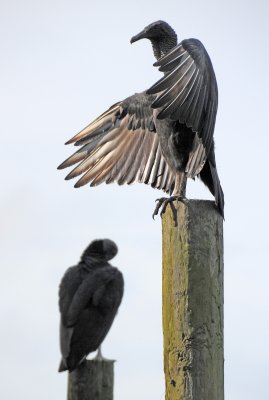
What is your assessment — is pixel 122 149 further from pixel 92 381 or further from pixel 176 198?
pixel 92 381

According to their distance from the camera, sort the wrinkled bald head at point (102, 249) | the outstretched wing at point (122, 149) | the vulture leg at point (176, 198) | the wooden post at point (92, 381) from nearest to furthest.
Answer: the wooden post at point (92, 381) → the vulture leg at point (176, 198) → the wrinkled bald head at point (102, 249) → the outstretched wing at point (122, 149)

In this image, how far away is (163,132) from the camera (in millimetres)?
6910

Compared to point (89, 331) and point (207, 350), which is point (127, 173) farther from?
point (207, 350)

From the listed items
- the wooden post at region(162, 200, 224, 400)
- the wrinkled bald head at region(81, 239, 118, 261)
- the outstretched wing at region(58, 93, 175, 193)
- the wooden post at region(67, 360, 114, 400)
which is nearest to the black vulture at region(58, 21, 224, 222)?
the outstretched wing at region(58, 93, 175, 193)

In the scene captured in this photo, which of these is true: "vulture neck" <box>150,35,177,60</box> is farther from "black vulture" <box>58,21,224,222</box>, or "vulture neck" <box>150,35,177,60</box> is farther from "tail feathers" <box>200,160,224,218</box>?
"tail feathers" <box>200,160,224,218</box>

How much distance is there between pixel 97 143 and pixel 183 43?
1569mm

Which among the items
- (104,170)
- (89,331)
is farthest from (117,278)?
(104,170)

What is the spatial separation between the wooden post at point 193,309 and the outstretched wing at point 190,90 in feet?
3.00

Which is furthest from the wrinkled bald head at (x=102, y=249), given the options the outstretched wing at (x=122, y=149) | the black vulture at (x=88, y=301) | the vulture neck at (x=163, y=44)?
the vulture neck at (x=163, y=44)

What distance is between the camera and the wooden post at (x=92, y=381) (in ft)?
17.9

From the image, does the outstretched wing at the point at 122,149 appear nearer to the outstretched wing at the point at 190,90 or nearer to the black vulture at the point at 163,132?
the black vulture at the point at 163,132

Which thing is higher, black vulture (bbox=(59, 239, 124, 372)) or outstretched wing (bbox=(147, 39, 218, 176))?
outstretched wing (bbox=(147, 39, 218, 176))

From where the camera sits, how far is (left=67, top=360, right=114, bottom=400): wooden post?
17.9 feet

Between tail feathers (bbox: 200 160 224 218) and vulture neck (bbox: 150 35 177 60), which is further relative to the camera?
vulture neck (bbox: 150 35 177 60)
